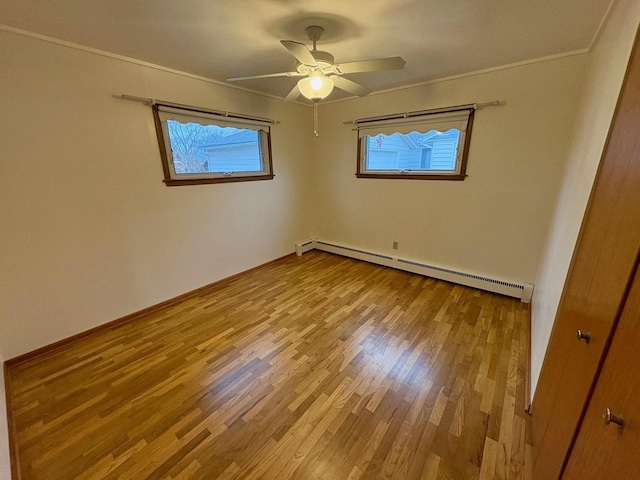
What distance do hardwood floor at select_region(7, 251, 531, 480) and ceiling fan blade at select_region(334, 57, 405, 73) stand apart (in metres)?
2.01

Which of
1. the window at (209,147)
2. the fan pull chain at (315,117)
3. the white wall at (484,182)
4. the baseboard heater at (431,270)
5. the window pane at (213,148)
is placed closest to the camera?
the white wall at (484,182)

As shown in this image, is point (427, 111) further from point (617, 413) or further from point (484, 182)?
point (617, 413)

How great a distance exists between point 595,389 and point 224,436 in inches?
63.8

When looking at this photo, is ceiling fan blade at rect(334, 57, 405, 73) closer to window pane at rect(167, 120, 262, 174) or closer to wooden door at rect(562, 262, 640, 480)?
wooden door at rect(562, 262, 640, 480)

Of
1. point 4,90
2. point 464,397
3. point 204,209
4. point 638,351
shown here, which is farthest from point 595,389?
point 4,90

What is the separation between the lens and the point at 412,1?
1.50 meters

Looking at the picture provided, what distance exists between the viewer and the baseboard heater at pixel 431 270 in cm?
279

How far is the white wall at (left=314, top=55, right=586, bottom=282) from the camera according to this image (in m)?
2.37

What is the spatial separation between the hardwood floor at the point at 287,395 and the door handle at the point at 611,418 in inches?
34.3

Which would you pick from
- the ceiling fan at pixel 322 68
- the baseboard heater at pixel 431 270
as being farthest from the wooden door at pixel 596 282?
the baseboard heater at pixel 431 270

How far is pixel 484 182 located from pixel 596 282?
7.22 feet

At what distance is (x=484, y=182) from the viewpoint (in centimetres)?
279

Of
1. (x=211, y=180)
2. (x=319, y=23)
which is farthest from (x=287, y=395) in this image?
(x=319, y=23)

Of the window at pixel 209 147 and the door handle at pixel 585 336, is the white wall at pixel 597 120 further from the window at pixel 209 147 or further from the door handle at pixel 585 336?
the window at pixel 209 147
